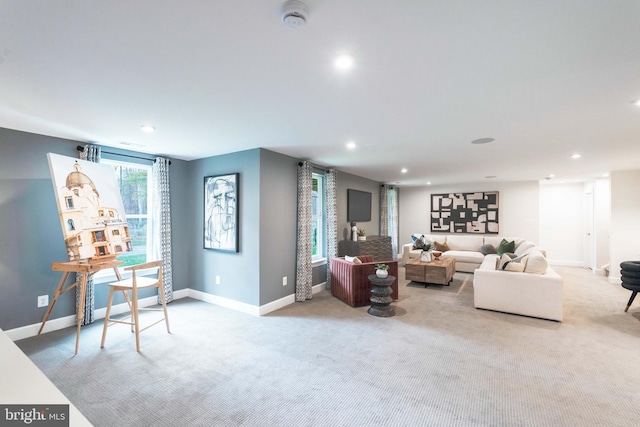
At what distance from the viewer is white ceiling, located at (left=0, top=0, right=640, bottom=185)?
1.39 metres

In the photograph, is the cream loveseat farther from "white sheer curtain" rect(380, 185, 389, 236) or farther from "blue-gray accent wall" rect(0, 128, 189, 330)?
"blue-gray accent wall" rect(0, 128, 189, 330)

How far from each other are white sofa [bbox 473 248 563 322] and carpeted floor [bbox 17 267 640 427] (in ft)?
0.51

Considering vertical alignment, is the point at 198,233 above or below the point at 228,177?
below

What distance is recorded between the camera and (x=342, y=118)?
9.46 feet

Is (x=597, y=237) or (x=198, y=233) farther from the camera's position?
(x=597, y=237)

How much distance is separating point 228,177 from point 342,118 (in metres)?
2.22

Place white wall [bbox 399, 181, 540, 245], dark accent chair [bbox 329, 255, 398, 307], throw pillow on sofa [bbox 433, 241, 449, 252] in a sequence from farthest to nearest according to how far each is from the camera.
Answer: white wall [bbox 399, 181, 540, 245]
throw pillow on sofa [bbox 433, 241, 449, 252]
dark accent chair [bbox 329, 255, 398, 307]

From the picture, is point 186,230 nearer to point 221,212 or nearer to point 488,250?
point 221,212

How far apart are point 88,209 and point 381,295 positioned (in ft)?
12.3

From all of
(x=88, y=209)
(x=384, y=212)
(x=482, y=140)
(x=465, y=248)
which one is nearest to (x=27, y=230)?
(x=88, y=209)

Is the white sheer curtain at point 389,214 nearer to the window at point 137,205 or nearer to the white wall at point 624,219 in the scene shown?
the white wall at point 624,219

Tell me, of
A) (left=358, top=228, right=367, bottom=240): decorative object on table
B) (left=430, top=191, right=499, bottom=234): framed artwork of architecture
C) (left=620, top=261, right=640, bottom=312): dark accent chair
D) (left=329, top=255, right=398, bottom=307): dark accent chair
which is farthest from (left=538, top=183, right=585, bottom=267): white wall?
(left=329, top=255, right=398, bottom=307): dark accent chair

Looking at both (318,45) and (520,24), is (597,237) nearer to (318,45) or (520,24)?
(520,24)

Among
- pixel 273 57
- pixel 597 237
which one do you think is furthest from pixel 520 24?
pixel 597 237
